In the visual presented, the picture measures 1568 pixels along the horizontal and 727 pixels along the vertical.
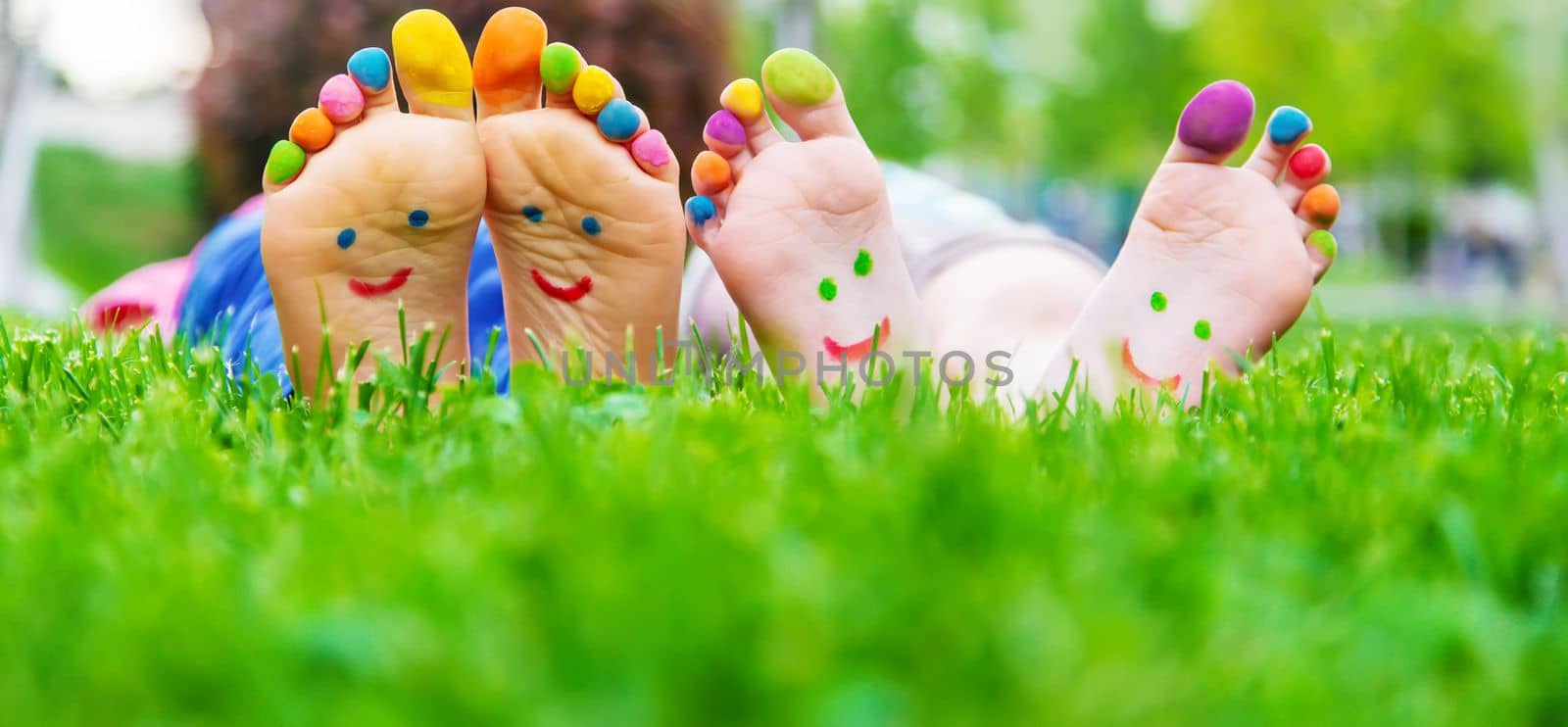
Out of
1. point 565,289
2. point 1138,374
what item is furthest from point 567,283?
point 1138,374

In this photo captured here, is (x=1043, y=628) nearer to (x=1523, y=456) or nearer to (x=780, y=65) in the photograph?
(x=1523, y=456)

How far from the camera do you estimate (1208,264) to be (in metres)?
1.34

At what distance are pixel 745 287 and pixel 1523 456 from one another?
76cm

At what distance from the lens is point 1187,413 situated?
125 centimetres

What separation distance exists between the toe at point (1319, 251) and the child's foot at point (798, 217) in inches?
18.9

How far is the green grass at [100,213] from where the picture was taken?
737 centimetres

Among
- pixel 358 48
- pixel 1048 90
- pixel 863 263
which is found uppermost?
pixel 1048 90

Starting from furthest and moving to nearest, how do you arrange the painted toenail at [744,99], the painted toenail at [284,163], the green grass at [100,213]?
the green grass at [100,213]
the painted toenail at [744,99]
the painted toenail at [284,163]

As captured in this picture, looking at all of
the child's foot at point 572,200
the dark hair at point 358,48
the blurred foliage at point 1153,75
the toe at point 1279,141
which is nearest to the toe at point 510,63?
the child's foot at point 572,200

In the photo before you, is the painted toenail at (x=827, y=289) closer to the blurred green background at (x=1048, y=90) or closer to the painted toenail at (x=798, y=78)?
the painted toenail at (x=798, y=78)

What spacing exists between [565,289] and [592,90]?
0.74 ft

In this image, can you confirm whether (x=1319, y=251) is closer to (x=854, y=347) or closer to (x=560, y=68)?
(x=854, y=347)

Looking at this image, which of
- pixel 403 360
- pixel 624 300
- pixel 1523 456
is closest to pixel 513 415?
pixel 403 360

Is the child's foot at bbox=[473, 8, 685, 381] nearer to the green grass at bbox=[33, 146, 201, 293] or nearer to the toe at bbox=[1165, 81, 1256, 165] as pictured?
the toe at bbox=[1165, 81, 1256, 165]
